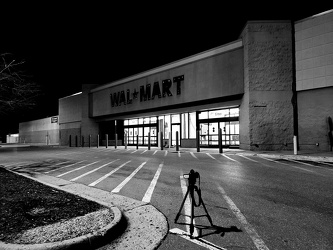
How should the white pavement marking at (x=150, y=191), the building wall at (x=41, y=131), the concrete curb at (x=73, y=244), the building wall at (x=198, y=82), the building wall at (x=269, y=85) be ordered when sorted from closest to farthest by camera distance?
the concrete curb at (x=73, y=244), the white pavement marking at (x=150, y=191), the building wall at (x=269, y=85), the building wall at (x=198, y=82), the building wall at (x=41, y=131)

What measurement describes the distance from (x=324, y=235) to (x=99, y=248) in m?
3.27

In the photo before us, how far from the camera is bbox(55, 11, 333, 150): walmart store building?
45.3 feet

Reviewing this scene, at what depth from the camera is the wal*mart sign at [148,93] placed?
2027cm

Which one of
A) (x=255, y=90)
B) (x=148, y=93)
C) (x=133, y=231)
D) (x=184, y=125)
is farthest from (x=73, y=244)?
(x=148, y=93)

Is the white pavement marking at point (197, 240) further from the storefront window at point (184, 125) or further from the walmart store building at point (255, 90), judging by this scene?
the storefront window at point (184, 125)

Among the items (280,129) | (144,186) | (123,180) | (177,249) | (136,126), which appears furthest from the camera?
(136,126)

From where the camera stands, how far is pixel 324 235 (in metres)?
3.00

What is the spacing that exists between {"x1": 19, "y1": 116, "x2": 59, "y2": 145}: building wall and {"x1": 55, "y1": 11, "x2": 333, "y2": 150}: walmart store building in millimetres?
25794

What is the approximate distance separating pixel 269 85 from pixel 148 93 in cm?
1247

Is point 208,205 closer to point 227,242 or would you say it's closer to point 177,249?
point 227,242

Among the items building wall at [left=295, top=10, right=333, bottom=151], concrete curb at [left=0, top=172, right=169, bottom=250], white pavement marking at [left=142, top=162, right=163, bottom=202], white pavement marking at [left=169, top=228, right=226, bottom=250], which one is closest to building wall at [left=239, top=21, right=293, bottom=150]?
building wall at [left=295, top=10, right=333, bottom=151]

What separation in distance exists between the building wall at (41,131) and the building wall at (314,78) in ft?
127

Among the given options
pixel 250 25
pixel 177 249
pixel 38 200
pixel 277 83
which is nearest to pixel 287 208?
pixel 177 249

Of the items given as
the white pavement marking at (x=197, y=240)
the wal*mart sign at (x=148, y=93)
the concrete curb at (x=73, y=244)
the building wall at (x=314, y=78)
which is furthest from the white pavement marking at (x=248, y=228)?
the wal*mart sign at (x=148, y=93)
